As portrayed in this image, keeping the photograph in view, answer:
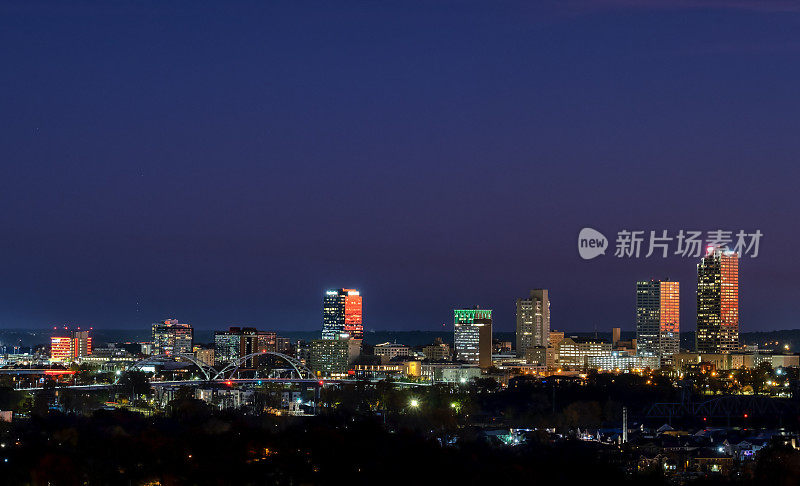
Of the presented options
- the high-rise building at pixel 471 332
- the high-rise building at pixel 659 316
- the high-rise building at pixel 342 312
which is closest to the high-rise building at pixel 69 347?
the high-rise building at pixel 342 312

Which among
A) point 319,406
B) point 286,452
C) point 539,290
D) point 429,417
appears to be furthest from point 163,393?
point 539,290

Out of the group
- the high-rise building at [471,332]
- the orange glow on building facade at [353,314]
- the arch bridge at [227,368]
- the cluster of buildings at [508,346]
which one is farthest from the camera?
the orange glow on building facade at [353,314]

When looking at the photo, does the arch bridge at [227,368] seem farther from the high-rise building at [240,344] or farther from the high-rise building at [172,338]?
the high-rise building at [172,338]

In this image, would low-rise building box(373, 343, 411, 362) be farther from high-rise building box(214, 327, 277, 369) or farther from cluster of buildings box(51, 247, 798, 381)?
high-rise building box(214, 327, 277, 369)

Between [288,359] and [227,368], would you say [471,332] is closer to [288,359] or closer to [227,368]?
[288,359]

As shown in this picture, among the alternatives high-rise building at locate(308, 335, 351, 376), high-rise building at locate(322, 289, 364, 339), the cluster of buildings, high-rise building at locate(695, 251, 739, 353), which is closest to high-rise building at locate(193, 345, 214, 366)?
the cluster of buildings

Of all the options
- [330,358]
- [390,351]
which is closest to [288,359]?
[330,358]

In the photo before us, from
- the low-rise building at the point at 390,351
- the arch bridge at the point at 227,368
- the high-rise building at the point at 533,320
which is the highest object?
the high-rise building at the point at 533,320
